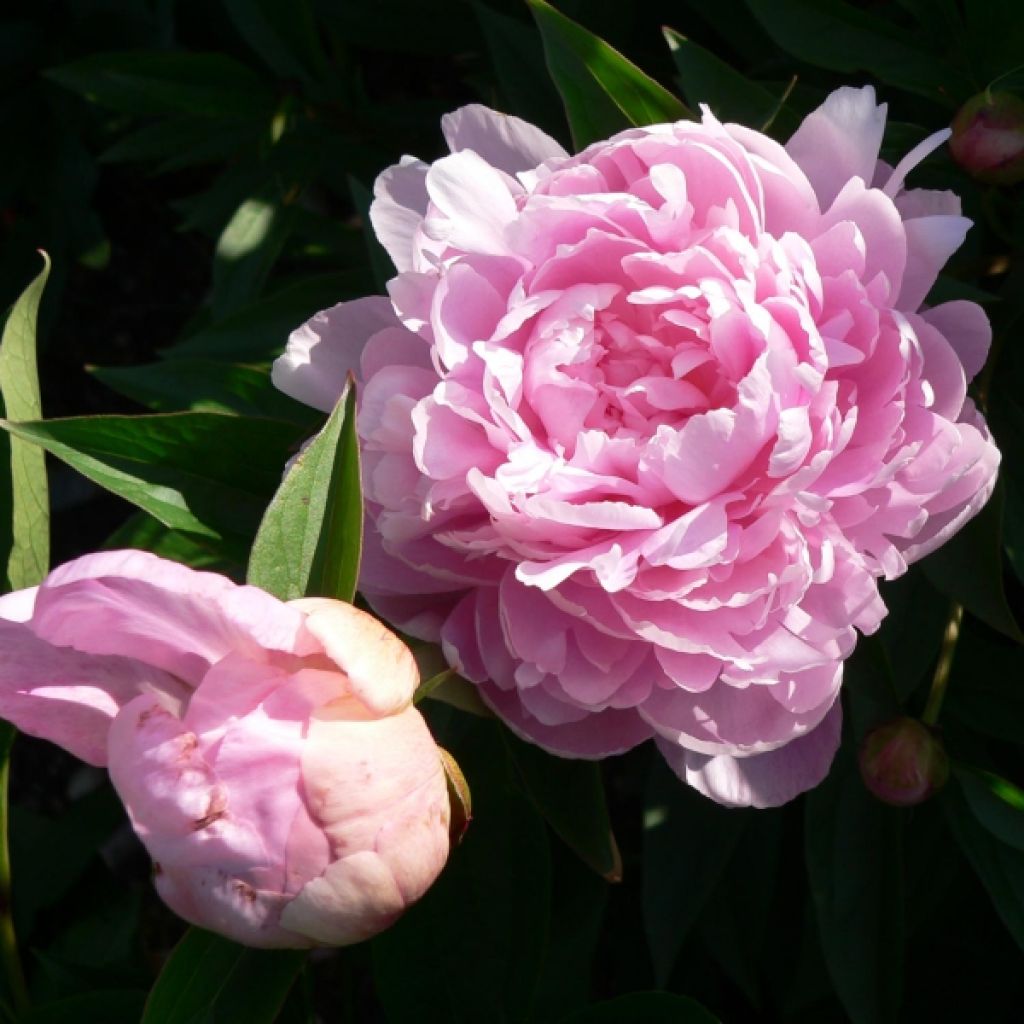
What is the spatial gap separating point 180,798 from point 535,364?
0.82 ft

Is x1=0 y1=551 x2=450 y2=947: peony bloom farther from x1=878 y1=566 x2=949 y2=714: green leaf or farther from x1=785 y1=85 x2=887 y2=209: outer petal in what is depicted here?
x1=878 y1=566 x2=949 y2=714: green leaf

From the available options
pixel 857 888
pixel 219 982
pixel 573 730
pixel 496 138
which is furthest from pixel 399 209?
pixel 857 888

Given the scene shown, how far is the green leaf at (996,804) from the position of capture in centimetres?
82

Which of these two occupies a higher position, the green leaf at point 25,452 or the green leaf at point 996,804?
the green leaf at point 25,452

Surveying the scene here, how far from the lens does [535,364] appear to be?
0.66 metres

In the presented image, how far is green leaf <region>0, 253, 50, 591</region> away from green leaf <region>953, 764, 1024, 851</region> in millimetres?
543

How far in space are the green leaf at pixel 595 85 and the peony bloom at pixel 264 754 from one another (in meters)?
0.33

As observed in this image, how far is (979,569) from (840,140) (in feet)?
0.86

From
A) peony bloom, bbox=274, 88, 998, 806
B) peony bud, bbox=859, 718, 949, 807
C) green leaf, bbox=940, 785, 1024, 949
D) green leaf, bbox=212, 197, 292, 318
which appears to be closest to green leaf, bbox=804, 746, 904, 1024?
green leaf, bbox=940, 785, 1024, 949

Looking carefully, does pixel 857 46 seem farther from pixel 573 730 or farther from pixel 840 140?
pixel 573 730

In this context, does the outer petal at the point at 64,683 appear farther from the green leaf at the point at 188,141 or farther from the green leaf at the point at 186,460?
the green leaf at the point at 188,141

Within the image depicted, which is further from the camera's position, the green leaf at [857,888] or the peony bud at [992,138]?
the green leaf at [857,888]

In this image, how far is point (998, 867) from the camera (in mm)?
890

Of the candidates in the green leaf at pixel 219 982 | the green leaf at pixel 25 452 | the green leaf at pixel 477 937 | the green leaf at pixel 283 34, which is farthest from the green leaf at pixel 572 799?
the green leaf at pixel 283 34
